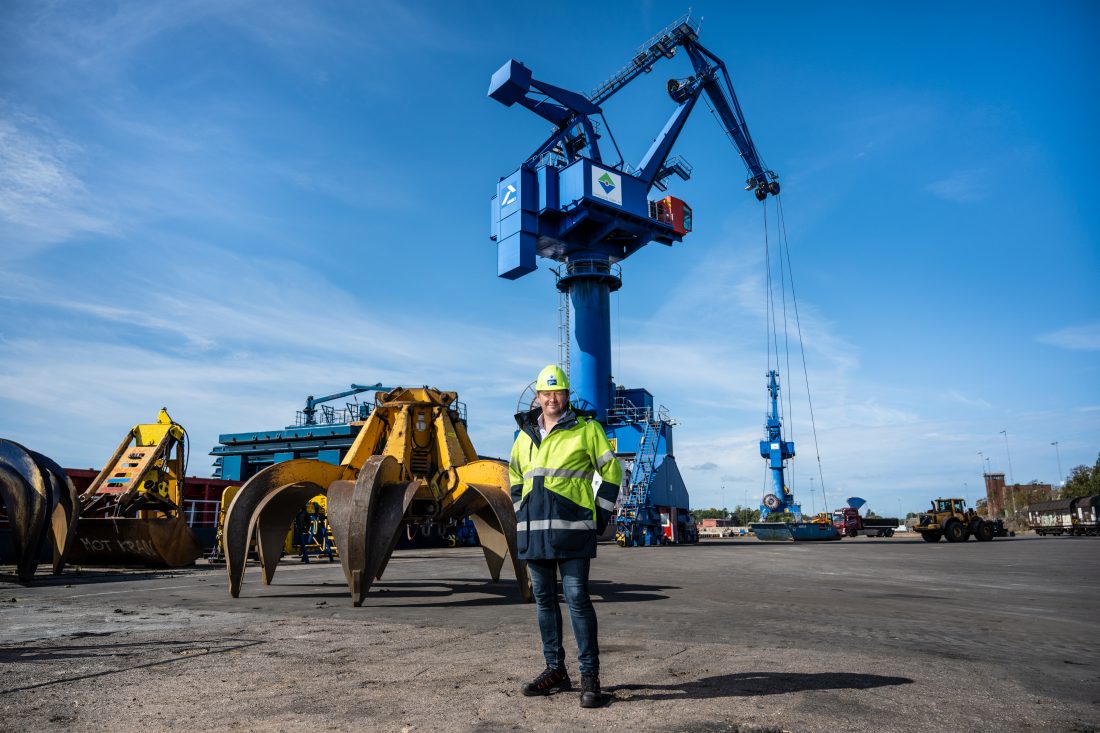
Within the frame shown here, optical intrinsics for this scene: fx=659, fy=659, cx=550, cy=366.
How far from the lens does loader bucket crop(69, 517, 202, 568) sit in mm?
14422

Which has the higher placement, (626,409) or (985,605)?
(626,409)

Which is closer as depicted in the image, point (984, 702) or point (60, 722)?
point (60, 722)

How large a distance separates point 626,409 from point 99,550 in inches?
1246

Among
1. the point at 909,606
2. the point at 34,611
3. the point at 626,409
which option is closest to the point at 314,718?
the point at 34,611

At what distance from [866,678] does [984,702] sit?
671mm

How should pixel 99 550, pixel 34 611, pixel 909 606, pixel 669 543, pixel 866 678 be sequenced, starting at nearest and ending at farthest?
pixel 866 678
pixel 34 611
pixel 909 606
pixel 99 550
pixel 669 543

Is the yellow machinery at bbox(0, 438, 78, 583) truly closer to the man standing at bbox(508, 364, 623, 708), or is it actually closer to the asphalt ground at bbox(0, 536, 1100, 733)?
the asphalt ground at bbox(0, 536, 1100, 733)

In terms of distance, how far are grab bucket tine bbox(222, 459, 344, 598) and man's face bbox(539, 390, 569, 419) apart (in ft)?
16.5

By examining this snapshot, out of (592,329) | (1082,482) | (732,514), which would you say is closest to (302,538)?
(592,329)

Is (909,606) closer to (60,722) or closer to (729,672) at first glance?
(729,672)

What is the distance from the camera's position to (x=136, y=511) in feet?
50.4

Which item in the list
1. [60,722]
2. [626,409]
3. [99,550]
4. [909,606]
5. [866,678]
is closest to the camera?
[60,722]

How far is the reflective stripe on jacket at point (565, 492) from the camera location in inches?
167

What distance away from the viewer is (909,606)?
8.66m
